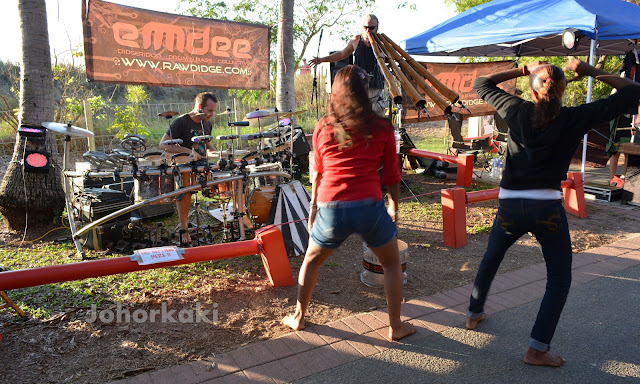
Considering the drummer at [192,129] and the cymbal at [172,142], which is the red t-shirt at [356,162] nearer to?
the cymbal at [172,142]

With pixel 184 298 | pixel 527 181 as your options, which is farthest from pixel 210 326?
pixel 527 181

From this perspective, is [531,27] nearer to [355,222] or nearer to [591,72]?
[591,72]

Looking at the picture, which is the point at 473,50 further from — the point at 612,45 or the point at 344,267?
the point at 344,267

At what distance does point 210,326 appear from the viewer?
332 cm

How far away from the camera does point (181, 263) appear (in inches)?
134

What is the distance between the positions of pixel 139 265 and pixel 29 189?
3435 millimetres

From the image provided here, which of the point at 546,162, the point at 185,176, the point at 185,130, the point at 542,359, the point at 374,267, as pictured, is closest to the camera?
the point at 546,162

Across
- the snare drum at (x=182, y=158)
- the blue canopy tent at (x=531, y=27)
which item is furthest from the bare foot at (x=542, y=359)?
the blue canopy tent at (x=531, y=27)

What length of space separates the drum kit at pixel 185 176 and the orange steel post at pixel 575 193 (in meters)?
4.25

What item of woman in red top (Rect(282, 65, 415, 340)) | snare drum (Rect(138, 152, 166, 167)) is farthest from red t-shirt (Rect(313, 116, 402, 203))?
snare drum (Rect(138, 152, 166, 167))

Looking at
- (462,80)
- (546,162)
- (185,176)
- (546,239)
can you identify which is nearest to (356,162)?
(546,162)

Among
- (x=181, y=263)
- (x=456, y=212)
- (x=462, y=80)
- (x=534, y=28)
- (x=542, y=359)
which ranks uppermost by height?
(x=534, y=28)

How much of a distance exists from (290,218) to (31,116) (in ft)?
12.4

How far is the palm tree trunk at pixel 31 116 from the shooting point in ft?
18.0
